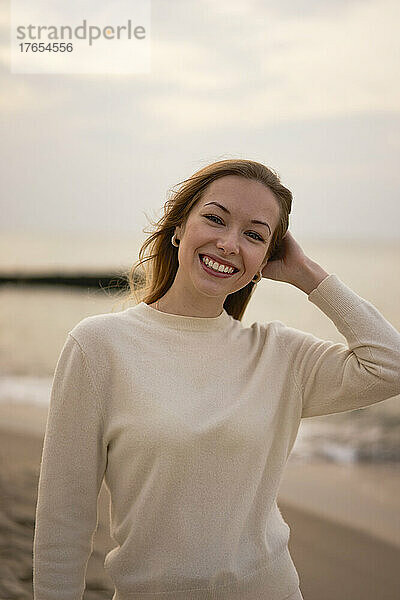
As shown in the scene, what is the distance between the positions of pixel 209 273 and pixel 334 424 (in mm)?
4925

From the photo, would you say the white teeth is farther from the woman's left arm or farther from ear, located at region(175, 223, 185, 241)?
the woman's left arm

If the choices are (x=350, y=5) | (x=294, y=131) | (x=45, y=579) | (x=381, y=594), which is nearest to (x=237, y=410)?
(x=45, y=579)

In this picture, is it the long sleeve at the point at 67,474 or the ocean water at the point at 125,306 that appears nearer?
the long sleeve at the point at 67,474

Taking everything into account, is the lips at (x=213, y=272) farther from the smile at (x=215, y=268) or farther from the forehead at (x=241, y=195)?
the forehead at (x=241, y=195)

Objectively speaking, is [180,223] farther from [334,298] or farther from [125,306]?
[125,306]

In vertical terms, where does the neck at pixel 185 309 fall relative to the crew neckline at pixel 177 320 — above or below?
above

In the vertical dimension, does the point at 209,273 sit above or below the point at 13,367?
above

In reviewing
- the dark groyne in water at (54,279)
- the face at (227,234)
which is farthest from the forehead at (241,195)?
the dark groyne in water at (54,279)

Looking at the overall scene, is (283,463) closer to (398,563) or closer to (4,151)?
(398,563)

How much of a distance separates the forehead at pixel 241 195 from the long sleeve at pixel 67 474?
16.2 inches

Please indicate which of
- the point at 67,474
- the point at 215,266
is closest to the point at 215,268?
the point at 215,266

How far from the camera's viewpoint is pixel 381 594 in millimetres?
3350

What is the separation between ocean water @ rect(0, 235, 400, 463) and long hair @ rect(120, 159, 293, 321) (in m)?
0.15

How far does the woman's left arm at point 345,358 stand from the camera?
163cm
